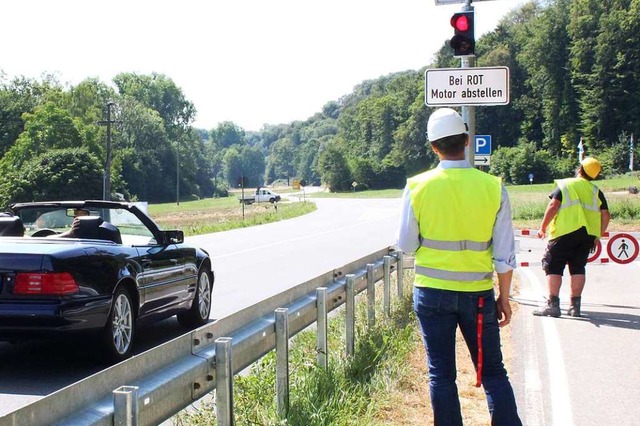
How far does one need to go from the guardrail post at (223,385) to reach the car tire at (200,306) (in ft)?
17.2

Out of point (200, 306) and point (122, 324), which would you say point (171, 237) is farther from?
point (122, 324)

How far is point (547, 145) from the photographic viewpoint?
116 meters

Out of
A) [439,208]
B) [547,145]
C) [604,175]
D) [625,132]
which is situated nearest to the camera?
[439,208]

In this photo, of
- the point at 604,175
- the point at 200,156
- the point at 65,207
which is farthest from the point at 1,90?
the point at 65,207

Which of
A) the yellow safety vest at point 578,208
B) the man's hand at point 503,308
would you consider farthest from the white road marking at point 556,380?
the man's hand at point 503,308

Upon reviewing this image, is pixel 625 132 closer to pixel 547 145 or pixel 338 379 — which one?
pixel 547 145

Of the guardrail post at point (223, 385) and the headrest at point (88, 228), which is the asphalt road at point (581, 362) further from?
the headrest at point (88, 228)

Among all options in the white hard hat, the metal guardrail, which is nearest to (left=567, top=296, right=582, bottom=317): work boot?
the metal guardrail

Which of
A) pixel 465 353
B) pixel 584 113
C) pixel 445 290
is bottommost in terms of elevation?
pixel 465 353

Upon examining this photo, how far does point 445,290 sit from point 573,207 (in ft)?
17.6

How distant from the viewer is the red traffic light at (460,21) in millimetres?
9602

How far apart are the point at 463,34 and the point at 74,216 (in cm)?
503

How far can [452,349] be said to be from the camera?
4.35 m

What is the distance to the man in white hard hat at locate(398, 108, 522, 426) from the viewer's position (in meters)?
4.31
